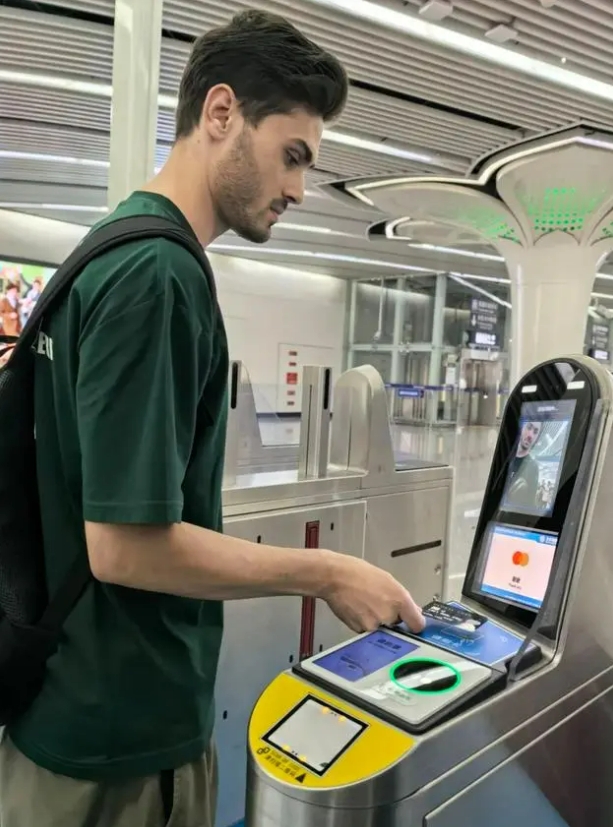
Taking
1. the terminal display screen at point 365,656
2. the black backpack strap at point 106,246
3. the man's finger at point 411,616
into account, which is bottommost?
the terminal display screen at point 365,656

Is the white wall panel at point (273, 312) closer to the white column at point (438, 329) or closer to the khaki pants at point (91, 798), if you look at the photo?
the white column at point (438, 329)

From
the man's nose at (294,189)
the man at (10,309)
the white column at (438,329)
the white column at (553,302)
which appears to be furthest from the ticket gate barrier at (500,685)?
the white column at (438,329)

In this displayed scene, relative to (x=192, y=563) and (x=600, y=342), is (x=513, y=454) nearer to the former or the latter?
(x=192, y=563)

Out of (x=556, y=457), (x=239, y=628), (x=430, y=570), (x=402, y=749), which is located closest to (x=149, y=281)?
(x=402, y=749)

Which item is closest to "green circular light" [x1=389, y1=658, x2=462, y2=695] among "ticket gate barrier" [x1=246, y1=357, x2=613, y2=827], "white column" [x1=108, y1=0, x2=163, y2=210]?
"ticket gate barrier" [x1=246, y1=357, x2=613, y2=827]

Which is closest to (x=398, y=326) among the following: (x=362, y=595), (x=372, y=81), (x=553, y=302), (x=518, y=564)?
(x=553, y=302)

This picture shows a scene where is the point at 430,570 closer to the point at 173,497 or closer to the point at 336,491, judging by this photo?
the point at 336,491

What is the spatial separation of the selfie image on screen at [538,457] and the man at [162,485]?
313 millimetres

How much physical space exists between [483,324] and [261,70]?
1416cm

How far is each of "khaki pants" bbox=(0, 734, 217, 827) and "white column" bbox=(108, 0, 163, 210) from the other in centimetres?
Result: 210

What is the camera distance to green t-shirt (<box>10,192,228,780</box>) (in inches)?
29.5

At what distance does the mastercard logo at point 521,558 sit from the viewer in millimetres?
1156

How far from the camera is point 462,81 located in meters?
4.09

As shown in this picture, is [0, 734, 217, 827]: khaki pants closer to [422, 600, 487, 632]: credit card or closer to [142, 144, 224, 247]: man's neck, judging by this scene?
[422, 600, 487, 632]: credit card
